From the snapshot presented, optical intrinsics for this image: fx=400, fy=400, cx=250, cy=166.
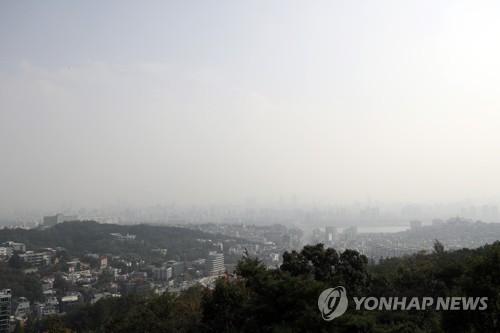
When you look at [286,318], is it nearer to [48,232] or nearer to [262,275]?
[262,275]

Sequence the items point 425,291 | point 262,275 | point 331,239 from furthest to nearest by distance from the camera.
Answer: point 331,239 → point 425,291 → point 262,275

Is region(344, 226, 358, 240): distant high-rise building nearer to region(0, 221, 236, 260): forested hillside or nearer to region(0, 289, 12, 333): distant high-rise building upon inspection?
region(0, 221, 236, 260): forested hillside

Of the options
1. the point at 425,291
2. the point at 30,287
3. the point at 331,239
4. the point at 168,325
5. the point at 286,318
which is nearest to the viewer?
the point at 286,318

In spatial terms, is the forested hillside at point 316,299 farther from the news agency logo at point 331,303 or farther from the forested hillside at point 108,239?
the forested hillside at point 108,239

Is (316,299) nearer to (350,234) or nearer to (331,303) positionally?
(331,303)

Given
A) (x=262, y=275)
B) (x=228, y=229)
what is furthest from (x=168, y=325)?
(x=228, y=229)

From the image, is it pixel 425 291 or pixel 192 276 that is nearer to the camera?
pixel 425 291

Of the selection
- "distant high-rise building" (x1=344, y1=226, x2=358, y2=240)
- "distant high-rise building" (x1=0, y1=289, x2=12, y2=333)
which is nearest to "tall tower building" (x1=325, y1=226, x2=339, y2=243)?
"distant high-rise building" (x1=344, y1=226, x2=358, y2=240)

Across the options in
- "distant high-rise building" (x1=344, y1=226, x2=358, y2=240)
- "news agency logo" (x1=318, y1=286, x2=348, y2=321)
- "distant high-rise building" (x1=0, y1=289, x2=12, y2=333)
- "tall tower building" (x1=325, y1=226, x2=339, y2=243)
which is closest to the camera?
"news agency logo" (x1=318, y1=286, x2=348, y2=321)
